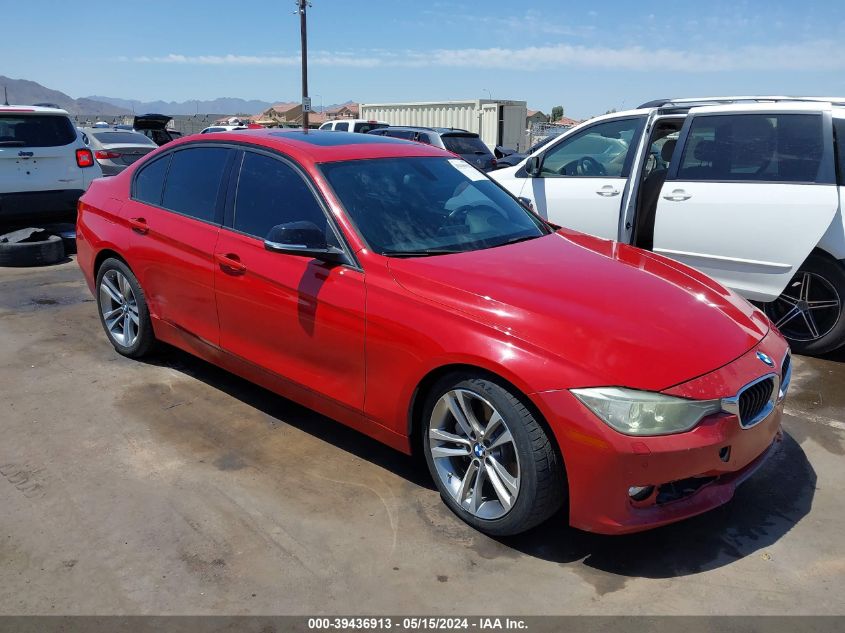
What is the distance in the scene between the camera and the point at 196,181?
14.6 feet

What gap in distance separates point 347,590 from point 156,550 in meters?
0.86

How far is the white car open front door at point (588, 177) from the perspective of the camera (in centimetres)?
630

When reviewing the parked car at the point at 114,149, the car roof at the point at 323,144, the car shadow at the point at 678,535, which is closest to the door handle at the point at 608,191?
the car roof at the point at 323,144

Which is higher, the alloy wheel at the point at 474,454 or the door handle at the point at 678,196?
the door handle at the point at 678,196

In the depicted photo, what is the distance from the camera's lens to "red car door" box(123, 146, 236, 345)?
13.8ft

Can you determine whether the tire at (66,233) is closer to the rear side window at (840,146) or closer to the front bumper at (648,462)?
the front bumper at (648,462)

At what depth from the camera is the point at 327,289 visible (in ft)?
11.5

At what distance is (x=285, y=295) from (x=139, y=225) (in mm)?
1599

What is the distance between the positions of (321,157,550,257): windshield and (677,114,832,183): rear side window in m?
2.23

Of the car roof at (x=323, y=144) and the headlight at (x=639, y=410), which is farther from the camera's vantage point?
the car roof at (x=323, y=144)

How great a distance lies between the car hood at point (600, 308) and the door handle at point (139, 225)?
6.84 feet

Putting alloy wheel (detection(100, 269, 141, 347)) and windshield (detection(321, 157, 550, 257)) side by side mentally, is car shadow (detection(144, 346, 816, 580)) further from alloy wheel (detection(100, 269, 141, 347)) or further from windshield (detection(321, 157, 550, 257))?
alloy wheel (detection(100, 269, 141, 347))

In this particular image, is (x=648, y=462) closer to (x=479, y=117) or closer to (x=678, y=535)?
(x=678, y=535)

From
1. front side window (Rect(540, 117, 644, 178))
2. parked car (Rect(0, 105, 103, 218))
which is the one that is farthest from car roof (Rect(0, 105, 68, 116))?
front side window (Rect(540, 117, 644, 178))
